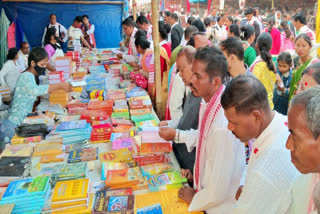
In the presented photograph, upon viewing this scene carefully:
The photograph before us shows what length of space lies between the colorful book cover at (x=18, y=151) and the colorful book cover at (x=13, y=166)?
0.21 feet

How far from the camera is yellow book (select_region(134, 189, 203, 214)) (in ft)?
5.25

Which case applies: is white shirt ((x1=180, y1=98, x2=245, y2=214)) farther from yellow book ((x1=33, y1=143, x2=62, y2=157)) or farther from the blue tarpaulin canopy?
the blue tarpaulin canopy

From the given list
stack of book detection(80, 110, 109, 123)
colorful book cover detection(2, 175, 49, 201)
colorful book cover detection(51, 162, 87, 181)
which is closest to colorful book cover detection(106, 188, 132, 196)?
colorful book cover detection(51, 162, 87, 181)

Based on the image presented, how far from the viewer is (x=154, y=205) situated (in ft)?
5.32

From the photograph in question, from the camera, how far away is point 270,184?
1.11 meters

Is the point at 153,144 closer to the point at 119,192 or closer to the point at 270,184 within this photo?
the point at 119,192

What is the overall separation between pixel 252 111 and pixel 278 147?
19cm

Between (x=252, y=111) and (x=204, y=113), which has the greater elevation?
(x=252, y=111)

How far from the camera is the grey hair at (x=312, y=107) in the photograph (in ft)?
2.66

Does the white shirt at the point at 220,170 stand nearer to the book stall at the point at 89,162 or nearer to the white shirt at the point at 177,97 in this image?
the book stall at the point at 89,162

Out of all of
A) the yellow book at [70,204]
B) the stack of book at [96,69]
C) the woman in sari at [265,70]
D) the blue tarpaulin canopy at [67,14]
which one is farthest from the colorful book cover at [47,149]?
the blue tarpaulin canopy at [67,14]

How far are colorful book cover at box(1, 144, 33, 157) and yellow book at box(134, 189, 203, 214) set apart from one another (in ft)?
3.77

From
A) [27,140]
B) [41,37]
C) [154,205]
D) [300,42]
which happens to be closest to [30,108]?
[27,140]

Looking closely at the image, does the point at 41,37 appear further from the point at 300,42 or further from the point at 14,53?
the point at 300,42
